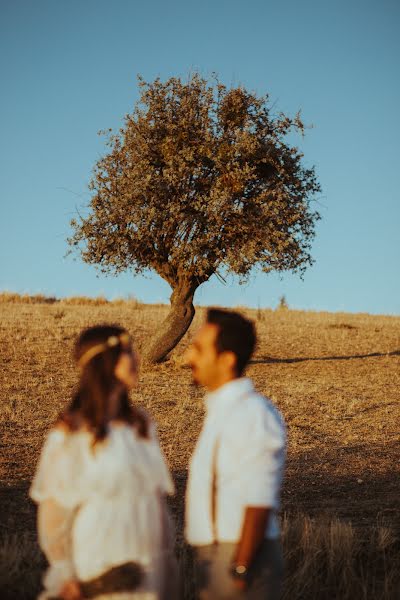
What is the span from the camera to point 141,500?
3.41 meters

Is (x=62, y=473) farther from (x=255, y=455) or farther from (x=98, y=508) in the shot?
(x=255, y=455)

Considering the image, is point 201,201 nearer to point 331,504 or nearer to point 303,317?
point 331,504

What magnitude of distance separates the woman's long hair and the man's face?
38cm

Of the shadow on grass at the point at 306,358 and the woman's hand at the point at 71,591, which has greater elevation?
the shadow on grass at the point at 306,358

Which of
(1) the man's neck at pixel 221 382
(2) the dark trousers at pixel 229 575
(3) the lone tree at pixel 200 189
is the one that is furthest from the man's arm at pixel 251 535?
(3) the lone tree at pixel 200 189

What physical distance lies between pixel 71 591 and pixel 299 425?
12200mm

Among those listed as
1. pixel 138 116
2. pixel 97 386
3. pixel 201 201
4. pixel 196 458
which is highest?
pixel 138 116

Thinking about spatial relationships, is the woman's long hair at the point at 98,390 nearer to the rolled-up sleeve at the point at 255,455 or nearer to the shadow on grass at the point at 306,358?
the rolled-up sleeve at the point at 255,455

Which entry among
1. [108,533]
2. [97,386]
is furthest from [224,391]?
[108,533]

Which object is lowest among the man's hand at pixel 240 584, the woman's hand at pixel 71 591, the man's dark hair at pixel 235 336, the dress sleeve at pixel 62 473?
the woman's hand at pixel 71 591

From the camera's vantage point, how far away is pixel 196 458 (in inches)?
138

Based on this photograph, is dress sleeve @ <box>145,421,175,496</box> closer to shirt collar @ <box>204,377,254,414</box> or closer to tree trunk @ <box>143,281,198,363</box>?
shirt collar @ <box>204,377,254,414</box>

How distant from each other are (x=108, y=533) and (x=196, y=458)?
579mm

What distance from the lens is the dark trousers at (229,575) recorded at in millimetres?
3361
